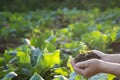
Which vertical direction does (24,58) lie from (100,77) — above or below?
above

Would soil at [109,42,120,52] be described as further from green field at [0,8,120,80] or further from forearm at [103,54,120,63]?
forearm at [103,54,120,63]

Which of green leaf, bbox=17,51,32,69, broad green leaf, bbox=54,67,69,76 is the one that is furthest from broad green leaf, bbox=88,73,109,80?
green leaf, bbox=17,51,32,69

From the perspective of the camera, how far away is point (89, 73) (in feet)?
7.91

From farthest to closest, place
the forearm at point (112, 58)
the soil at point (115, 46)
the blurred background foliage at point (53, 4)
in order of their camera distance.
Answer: the blurred background foliage at point (53, 4), the soil at point (115, 46), the forearm at point (112, 58)

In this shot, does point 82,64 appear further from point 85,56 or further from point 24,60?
point 24,60

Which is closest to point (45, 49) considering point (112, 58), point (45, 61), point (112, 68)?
point (45, 61)

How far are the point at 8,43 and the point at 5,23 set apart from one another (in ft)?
5.65

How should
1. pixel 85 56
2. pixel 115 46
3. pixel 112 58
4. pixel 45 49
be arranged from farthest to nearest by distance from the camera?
pixel 115 46
pixel 45 49
pixel 112 58
pixel 85 56

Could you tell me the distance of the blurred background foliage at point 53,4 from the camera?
48.4ft

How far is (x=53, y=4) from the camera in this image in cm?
1530

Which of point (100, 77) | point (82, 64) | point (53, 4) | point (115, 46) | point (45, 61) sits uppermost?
point (53, 4)

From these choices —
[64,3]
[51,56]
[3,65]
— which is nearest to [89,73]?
[51,56]

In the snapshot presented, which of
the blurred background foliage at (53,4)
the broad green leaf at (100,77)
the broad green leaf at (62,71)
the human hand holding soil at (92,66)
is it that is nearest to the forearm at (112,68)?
the human hand holding soil at (92,66)

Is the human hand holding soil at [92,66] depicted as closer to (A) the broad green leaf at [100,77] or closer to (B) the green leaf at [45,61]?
(A) the broad green leaf at [100,77]
